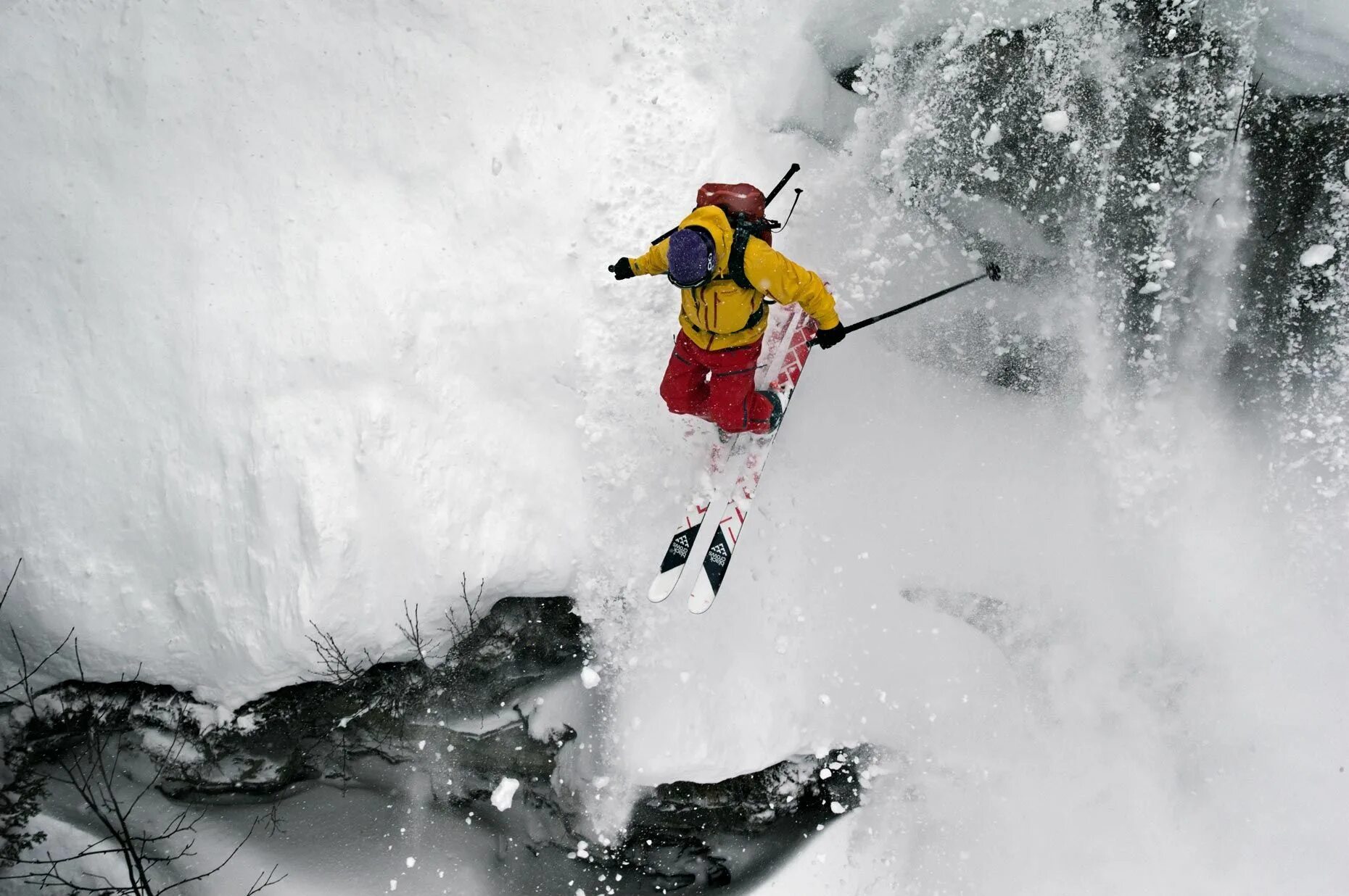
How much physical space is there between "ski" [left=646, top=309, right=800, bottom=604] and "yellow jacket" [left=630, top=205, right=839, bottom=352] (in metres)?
0.87

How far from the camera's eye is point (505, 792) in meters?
5.62

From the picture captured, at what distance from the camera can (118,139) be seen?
4648mm

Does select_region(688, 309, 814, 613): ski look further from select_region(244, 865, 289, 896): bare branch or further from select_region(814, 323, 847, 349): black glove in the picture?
select_region(244, 865, 289, 896): bare branch

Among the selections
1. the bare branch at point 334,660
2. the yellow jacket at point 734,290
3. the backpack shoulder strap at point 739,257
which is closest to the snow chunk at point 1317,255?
the yellow jacket at point 734,290

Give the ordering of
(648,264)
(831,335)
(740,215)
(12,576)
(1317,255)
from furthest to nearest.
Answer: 1. (1317,255)
2. (12,576)
3. (831,335)
4. (648,264)
5. (740,215)

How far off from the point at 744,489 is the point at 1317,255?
4.29 meters

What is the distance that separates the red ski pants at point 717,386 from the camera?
4.51 metres

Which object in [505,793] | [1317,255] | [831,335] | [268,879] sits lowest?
[268,879]

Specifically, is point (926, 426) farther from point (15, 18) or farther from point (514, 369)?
point (15, 18)

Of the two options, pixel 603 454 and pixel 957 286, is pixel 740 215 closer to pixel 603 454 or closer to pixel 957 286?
pixel 957 286

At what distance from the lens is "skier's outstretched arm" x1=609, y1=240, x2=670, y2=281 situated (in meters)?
3.82

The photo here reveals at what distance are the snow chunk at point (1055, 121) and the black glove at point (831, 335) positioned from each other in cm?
253

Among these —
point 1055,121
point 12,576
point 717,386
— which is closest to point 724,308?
point 717,386

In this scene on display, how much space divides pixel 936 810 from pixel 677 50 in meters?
6.04
